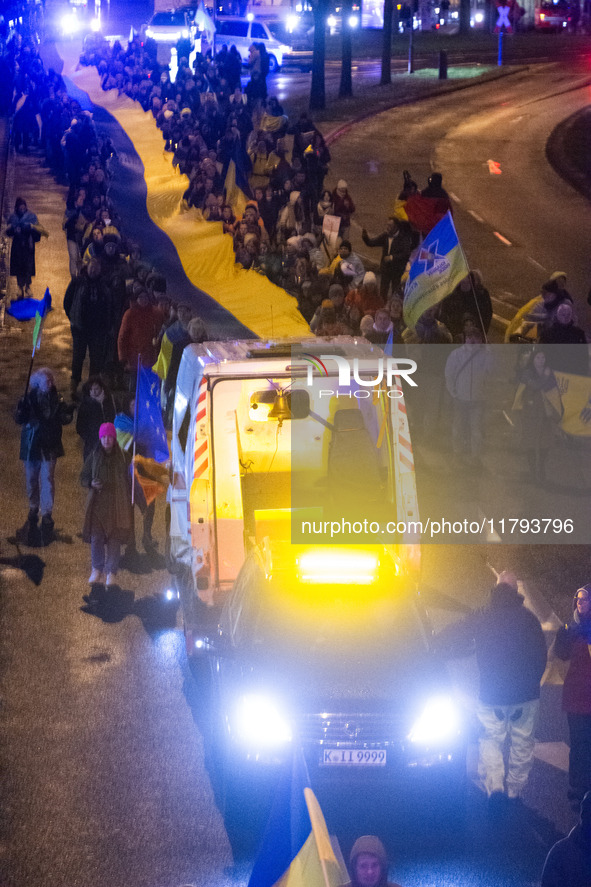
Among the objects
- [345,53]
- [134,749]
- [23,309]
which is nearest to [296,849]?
[134,749]

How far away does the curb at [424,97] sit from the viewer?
39.8 metres

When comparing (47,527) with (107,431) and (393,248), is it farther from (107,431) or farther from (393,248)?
(393,248)

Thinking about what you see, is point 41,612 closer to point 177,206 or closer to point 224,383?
point 224,383

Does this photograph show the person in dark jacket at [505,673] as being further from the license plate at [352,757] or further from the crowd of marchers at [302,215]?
the crowd of marchers at [302,215]

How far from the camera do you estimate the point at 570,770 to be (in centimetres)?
789

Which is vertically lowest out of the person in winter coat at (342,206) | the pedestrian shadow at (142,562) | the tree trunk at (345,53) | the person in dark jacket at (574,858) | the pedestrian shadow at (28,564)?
the pedestrian shadow at (142,562)

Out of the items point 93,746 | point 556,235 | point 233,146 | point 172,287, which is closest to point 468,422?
point 93,746

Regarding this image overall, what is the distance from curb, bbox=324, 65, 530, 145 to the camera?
3983cm

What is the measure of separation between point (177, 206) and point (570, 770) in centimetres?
1923

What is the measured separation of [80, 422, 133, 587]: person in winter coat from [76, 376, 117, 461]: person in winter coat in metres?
0.97

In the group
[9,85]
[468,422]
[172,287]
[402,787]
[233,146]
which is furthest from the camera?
[9,85]

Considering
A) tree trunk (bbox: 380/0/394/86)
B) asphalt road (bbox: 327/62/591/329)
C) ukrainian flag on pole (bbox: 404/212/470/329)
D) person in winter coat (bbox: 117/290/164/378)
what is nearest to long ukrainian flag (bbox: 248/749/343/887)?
ukrainian flag on pole (bbox: 404/212/470/329)

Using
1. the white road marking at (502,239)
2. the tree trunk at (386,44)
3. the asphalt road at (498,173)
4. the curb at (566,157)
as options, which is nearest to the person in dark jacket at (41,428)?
the asphalt road at (498,173)

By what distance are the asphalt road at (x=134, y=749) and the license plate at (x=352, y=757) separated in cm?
20
